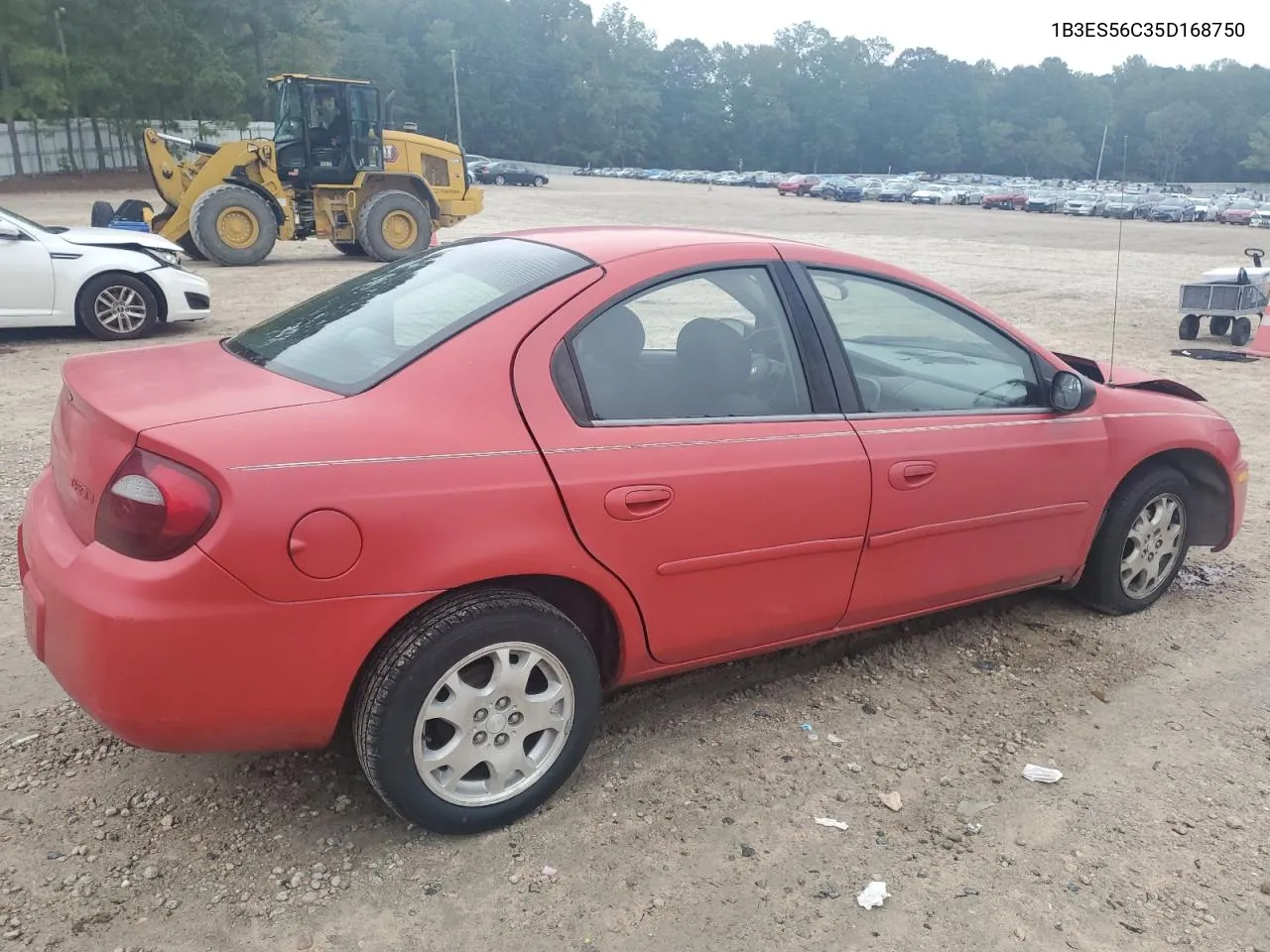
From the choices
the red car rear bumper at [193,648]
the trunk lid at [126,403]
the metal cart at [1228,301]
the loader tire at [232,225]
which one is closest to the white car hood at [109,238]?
the loader tire at [232,225]

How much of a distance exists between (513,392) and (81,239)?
8.42m

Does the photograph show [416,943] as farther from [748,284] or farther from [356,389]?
[748,284]

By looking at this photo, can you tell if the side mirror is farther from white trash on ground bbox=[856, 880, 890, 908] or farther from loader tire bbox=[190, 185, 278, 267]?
loader tire bbox=[190, 185, 278, 267]

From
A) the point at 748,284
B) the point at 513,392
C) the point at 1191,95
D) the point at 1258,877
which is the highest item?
the point at 1191,95

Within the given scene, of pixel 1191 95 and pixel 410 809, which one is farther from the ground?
pixel 1191 95

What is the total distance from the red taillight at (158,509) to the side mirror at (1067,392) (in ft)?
9.31

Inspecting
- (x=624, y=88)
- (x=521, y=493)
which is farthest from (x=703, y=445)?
(x=624, y=88)

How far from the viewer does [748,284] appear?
3.28 m

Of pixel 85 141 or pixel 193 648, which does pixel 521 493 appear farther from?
pixel 85 141

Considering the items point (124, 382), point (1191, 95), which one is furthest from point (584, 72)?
point (124, 382)

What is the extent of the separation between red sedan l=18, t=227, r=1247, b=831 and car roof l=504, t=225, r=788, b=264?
2cm

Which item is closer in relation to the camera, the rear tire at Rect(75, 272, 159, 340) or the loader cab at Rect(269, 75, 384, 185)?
the rear tire at Rect(75, 272, 159, 340)

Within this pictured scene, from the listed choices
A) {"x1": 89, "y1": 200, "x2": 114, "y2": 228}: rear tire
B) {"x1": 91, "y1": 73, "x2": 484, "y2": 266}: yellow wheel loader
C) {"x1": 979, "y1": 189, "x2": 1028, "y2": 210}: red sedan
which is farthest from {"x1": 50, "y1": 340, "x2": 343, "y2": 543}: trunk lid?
{"x1": 979, "y1": 189, "x2": 1028, "y2": 210}: red sedan

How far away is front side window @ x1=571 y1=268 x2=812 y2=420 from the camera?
2.90m
